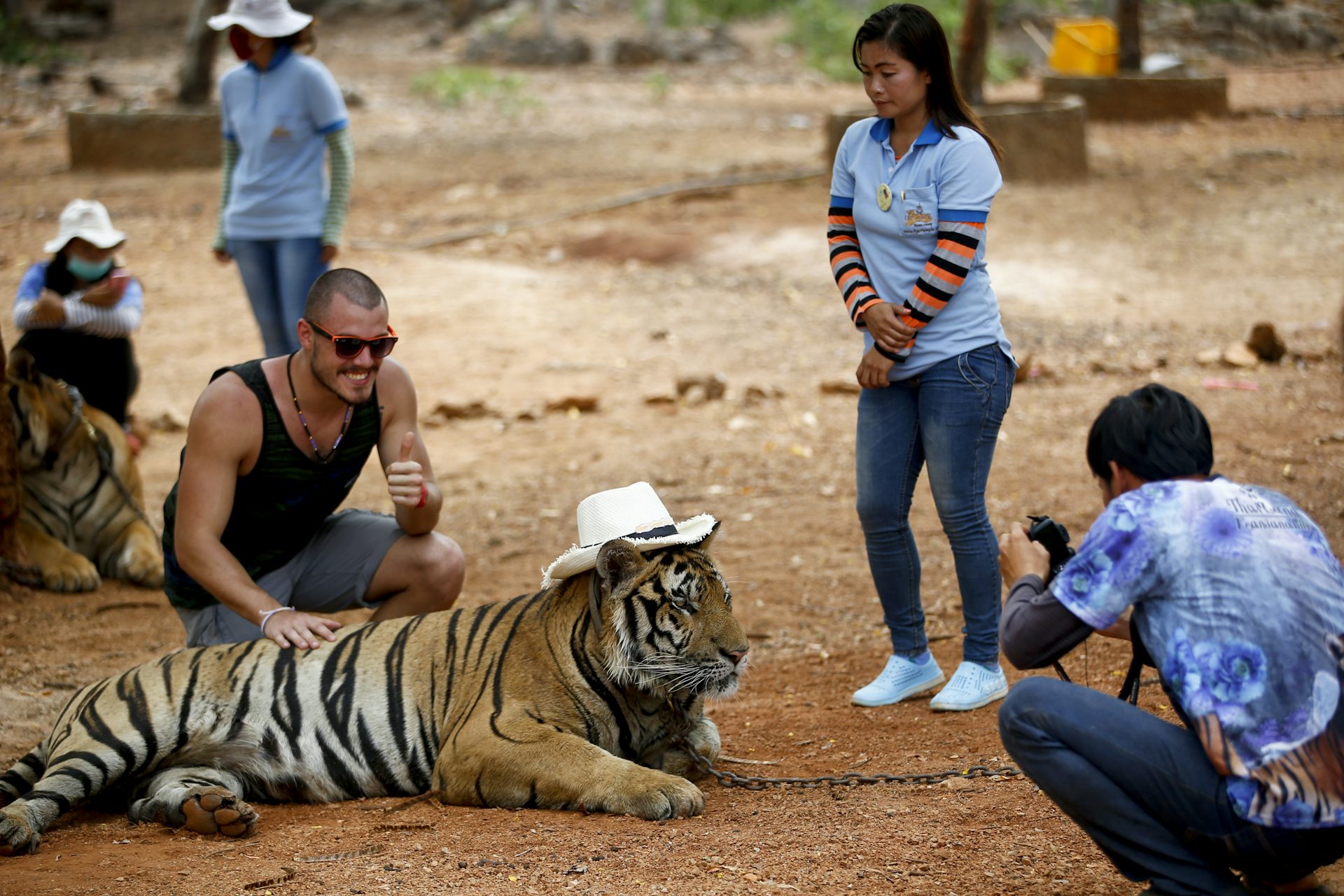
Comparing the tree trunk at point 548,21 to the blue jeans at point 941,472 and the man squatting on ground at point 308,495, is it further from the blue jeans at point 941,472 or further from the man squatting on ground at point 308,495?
the blue jeans at point 941,472

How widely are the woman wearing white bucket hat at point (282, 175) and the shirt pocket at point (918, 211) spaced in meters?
3.88

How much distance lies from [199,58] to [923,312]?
48.6 feet

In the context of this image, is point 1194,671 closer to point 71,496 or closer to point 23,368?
point 71,496

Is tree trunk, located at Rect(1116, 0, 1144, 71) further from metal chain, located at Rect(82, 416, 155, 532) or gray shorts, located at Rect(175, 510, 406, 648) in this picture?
gray shorts, located at Rect(175, 510, 406, 648)

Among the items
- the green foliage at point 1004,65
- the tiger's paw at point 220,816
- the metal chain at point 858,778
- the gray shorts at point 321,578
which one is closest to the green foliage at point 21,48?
the green foliage at point 1004,65

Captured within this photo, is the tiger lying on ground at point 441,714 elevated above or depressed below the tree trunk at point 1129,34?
below

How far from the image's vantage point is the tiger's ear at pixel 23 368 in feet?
22.1

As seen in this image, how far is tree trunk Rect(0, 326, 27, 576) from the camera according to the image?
6289mm

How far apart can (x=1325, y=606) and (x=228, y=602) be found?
322cm

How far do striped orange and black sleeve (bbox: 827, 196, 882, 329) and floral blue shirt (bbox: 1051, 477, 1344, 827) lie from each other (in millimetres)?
1854

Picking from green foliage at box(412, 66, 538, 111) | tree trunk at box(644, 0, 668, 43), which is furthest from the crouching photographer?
tree trunk at box(644, 0, 668, 43)

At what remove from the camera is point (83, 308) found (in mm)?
6980

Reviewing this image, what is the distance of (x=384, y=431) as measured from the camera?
4.79 meters

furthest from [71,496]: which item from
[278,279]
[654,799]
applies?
[654,799]
